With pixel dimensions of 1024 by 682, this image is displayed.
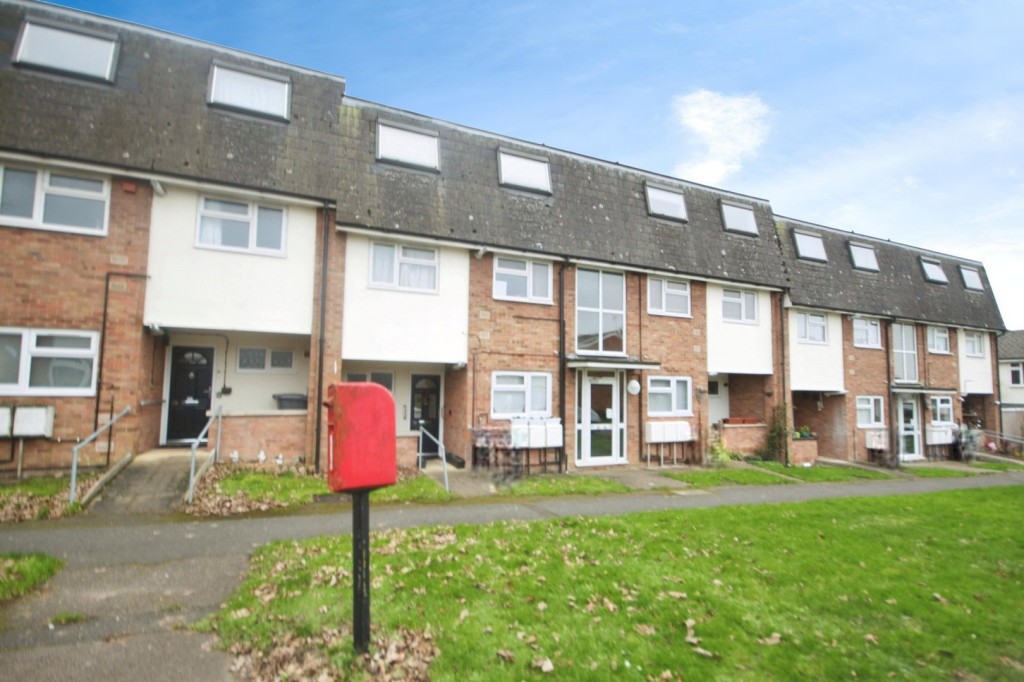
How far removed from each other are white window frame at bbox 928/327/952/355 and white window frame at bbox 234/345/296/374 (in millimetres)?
23951

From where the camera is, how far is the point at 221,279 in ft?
35.0

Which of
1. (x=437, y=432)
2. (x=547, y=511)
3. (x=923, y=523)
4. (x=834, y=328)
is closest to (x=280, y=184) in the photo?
(x=437, y=432)

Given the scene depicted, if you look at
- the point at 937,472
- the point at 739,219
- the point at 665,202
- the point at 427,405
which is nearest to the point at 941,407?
the point at 937,472

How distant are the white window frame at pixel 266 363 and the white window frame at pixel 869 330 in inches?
748

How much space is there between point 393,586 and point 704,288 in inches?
536

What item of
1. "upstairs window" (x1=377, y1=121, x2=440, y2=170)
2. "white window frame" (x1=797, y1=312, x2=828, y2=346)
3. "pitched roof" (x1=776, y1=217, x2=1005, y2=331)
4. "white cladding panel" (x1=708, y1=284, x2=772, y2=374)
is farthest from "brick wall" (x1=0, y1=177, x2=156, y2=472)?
"white window frame" (x1=797, y1=312, x2=828, y2=346)

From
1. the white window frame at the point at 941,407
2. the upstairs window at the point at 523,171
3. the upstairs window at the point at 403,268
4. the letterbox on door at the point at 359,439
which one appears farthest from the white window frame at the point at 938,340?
the letterbox on door at the point at 359,439

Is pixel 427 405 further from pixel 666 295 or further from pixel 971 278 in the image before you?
pixel 971 278

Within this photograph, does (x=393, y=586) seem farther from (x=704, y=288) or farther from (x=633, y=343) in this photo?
(x=704, y=288)

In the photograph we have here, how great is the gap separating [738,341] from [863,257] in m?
8.75

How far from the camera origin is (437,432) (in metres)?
14.1

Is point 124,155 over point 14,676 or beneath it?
over

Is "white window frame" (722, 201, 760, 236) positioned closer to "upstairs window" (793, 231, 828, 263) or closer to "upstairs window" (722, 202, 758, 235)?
"upstairs window" (722, 202, 758, 235)

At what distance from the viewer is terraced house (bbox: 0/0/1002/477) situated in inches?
379
